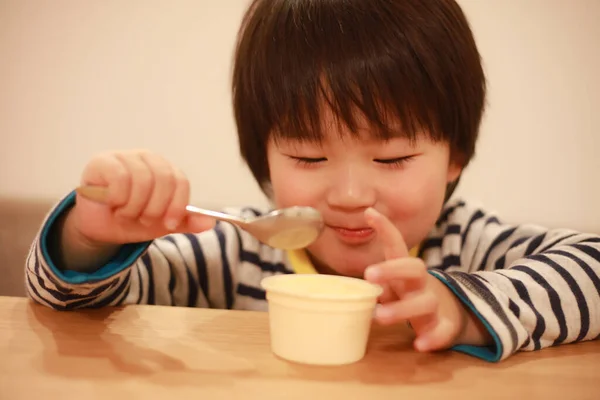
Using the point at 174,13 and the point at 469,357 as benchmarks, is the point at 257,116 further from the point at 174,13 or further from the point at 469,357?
the point at 174,13

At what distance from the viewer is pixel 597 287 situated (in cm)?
64

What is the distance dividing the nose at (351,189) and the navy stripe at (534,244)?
0.28 m

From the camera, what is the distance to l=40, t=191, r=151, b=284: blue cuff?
61 centimetres

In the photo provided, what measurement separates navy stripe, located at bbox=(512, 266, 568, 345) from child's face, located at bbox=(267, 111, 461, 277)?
184 mm

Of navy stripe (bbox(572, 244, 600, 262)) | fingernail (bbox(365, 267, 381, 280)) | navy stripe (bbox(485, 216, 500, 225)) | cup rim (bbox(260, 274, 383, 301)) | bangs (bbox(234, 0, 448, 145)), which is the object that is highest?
bangs (bbox(234, 0, 448, 145))

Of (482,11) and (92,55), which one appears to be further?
(92,55)

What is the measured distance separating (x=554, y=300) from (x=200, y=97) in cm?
124

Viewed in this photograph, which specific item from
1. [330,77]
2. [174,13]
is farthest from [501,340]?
[174,13]

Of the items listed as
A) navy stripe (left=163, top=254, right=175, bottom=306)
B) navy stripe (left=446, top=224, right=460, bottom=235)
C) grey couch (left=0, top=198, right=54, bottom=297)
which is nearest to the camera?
navy stripe (left=163, top=254, right=175, bottom=306)

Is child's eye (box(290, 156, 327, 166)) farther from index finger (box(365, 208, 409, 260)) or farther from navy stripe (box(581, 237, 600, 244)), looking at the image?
navy stripe (box(581, 237, 600, 244))

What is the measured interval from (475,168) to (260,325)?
1.14m

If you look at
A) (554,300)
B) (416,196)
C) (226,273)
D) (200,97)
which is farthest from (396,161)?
(200,97)

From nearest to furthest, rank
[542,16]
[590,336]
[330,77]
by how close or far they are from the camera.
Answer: [590,336]
[330,77]
[542,16]

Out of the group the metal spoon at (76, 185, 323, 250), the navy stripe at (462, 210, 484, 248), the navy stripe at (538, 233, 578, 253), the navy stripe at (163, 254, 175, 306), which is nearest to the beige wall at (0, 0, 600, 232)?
the navy stripe at (462, 210, 484, 248)
